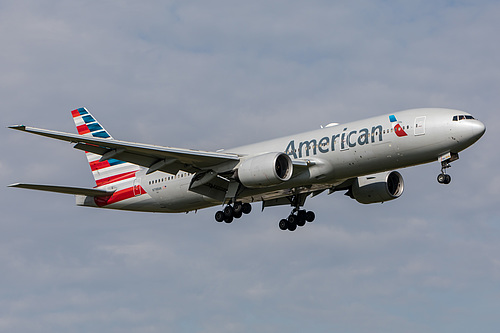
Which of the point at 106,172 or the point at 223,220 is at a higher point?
the point at 106,172

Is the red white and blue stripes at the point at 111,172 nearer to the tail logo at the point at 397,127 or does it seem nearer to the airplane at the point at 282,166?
the airplane at the point at 282,166

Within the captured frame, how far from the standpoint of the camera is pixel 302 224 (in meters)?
48.1

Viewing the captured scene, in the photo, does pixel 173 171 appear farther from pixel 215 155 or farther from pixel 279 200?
pixel 279 200

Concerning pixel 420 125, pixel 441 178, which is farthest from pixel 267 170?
pixel 441 178

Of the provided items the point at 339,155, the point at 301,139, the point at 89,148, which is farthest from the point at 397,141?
the point at 89,148

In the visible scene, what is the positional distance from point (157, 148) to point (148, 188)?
6413mm

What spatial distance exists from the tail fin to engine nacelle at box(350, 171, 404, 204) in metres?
13.4

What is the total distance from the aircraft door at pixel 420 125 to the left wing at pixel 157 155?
973 centimetres

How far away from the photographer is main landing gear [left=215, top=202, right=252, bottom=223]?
44.5 meters

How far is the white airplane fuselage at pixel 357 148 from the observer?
38344mm

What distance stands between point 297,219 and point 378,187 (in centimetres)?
515

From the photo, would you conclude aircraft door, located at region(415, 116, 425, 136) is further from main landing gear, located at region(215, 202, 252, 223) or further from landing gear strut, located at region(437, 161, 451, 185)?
main landing gear, located at region(215, 202, 252, 223)

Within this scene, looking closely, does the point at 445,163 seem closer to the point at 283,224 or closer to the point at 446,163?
the point at 446,163

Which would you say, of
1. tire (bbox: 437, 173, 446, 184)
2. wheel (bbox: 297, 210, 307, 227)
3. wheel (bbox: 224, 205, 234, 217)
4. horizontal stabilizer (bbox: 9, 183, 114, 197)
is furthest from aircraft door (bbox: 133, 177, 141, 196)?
tire (bbox: 437, 173, 446, 184)
